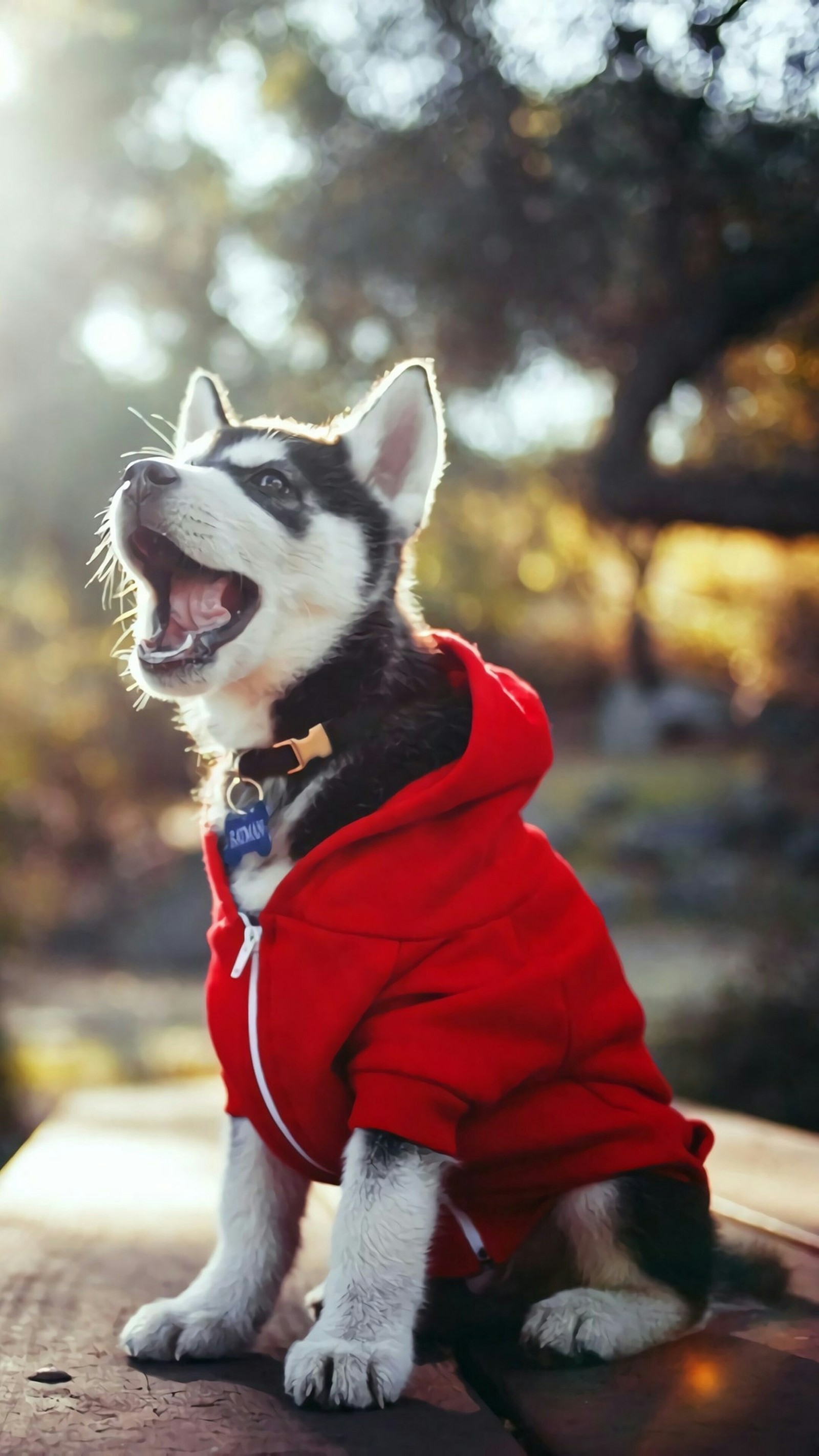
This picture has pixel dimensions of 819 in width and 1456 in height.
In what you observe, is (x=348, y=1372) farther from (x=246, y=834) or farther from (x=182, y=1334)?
(x=246, y=834)

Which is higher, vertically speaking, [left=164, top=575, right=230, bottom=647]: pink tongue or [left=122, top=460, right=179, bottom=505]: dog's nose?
[left=122, top=460, right=179, bottom=505]: dog's nose

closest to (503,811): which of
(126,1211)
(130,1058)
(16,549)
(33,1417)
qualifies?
(33,1417)

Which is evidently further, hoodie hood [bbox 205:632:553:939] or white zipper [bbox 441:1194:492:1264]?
white zipper [bbox 441:1194:492:1264]

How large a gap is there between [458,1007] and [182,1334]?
28.0 inches

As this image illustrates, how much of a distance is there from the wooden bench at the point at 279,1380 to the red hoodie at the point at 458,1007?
0.28 meters

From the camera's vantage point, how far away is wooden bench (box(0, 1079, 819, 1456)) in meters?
1.55

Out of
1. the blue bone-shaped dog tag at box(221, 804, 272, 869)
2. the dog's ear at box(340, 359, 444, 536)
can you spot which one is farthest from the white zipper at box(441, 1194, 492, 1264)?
the dog's ear at box(340, 359, 444, 536)

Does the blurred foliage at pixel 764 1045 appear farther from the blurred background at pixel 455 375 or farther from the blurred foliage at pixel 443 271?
the blurred foliage at pixel 443 271

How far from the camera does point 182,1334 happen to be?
193 centimetres

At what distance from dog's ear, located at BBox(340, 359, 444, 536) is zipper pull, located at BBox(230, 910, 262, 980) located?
90 cm

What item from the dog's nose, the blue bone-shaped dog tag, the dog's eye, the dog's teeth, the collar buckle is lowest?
the blue bone-shaped dog tag

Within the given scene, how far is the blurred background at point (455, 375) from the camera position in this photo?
5.29 m

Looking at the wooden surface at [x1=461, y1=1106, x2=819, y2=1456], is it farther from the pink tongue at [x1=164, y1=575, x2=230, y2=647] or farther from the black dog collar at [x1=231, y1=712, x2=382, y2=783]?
the pink tongue at [x1=164, y1=575, x2=230, y2=647]

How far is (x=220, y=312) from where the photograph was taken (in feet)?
30.3
